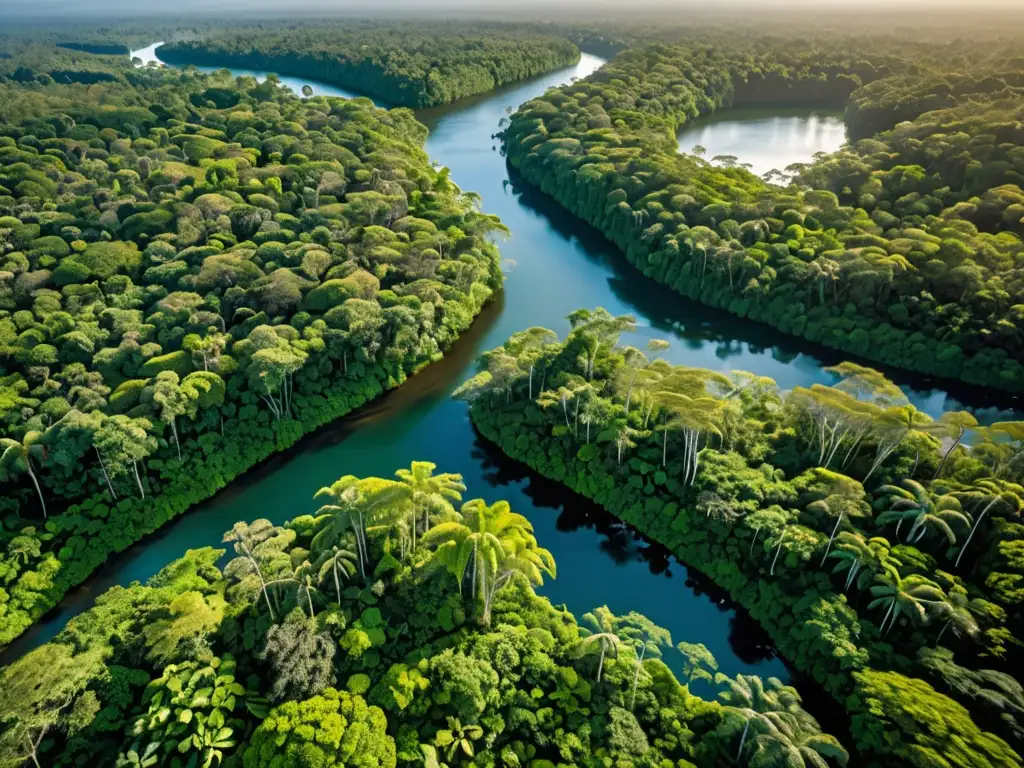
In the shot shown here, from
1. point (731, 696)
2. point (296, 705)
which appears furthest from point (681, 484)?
point (296, 705)

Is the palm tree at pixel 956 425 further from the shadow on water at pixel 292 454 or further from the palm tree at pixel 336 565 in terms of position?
the shadow on water at pixel 292 454

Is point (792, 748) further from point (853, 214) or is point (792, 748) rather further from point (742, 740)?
point (853, 214)

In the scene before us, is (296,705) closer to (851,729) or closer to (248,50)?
(851,729)

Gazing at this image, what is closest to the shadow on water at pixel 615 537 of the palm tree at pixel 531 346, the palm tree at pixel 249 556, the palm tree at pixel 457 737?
the palm tree at pixel 531 346

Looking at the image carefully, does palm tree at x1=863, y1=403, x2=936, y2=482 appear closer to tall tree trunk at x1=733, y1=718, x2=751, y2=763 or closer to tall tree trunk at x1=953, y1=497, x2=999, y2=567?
tall tree trunk at x1=953, y1=497, x2=999, y2=567

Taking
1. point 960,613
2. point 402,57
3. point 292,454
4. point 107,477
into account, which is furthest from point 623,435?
point 402,57
